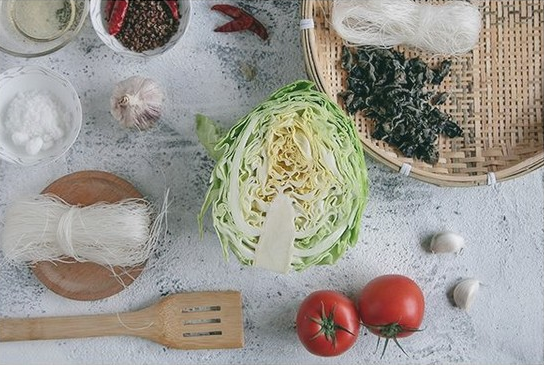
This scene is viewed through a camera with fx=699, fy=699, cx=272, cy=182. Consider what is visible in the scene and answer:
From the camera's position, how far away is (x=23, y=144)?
1298 millimetres

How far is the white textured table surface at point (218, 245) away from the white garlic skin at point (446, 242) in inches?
0.8

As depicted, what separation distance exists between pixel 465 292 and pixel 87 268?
0.73m

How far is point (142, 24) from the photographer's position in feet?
4.34

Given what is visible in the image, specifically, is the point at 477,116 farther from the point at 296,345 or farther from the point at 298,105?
the point at 296,345

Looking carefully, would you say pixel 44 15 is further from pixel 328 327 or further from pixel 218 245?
pixel 328 327

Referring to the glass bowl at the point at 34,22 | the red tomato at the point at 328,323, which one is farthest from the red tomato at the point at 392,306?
the glass bowl at the point at 34,22

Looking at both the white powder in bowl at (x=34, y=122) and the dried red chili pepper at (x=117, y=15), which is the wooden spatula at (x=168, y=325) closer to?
the white powder in bowl at (x=34, y=122)

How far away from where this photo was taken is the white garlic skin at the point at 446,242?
1345 mm

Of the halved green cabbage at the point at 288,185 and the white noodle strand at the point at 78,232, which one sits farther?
the white noodle strand at the point at 78,232

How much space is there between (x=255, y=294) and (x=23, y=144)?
52 centimetres

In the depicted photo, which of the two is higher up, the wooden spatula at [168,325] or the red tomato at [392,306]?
the red tomato at [392,306]

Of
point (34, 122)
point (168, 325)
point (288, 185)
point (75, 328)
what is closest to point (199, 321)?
point (168, 325)

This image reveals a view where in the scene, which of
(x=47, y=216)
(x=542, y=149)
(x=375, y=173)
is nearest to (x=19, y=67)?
(x=47, y=216)

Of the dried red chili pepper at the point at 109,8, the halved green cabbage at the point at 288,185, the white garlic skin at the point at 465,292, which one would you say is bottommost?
the white garlic skin at the point at 465,292
